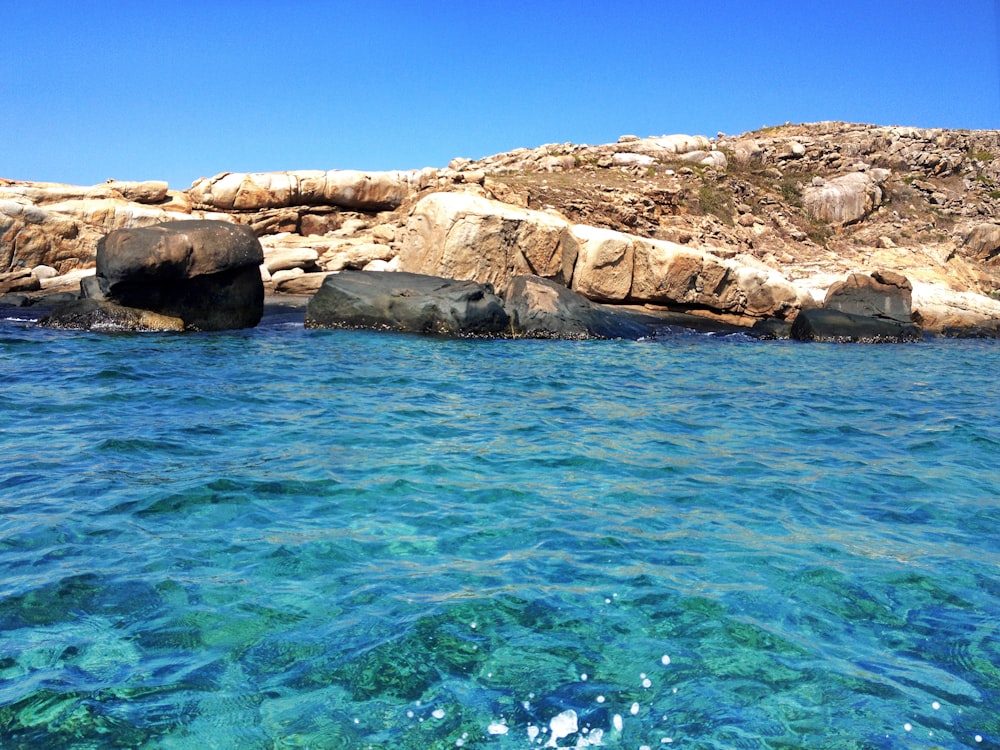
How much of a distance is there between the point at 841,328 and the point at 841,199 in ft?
55.3

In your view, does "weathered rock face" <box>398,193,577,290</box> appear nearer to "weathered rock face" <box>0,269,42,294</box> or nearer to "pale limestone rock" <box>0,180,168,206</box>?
"pale limestone rock" <box>0,180,168,206</box>

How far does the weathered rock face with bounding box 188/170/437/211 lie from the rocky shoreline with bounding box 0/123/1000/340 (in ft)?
0.15

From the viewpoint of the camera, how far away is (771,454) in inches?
308

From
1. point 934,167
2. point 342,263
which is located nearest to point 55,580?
point 342,263

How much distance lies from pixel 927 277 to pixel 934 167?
14.2 m

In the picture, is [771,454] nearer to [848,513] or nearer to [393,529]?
[848,513]

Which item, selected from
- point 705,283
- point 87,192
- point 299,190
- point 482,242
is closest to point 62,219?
point 87,192

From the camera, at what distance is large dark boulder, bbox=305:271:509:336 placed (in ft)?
56.9

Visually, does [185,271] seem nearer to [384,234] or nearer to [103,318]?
[103,318]

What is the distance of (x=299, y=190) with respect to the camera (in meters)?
26.3

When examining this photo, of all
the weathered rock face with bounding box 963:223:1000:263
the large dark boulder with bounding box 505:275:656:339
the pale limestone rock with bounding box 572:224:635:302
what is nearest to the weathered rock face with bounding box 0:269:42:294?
the large dark boulder with bounding box 505:275:656:339

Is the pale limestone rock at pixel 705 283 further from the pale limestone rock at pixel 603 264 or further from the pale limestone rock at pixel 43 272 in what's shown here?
the pale limestone rock at pixel 43 272

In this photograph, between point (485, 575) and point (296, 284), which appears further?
point (296, 284)

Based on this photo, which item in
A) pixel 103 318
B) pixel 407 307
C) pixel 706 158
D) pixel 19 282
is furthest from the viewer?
pixel 706 158
